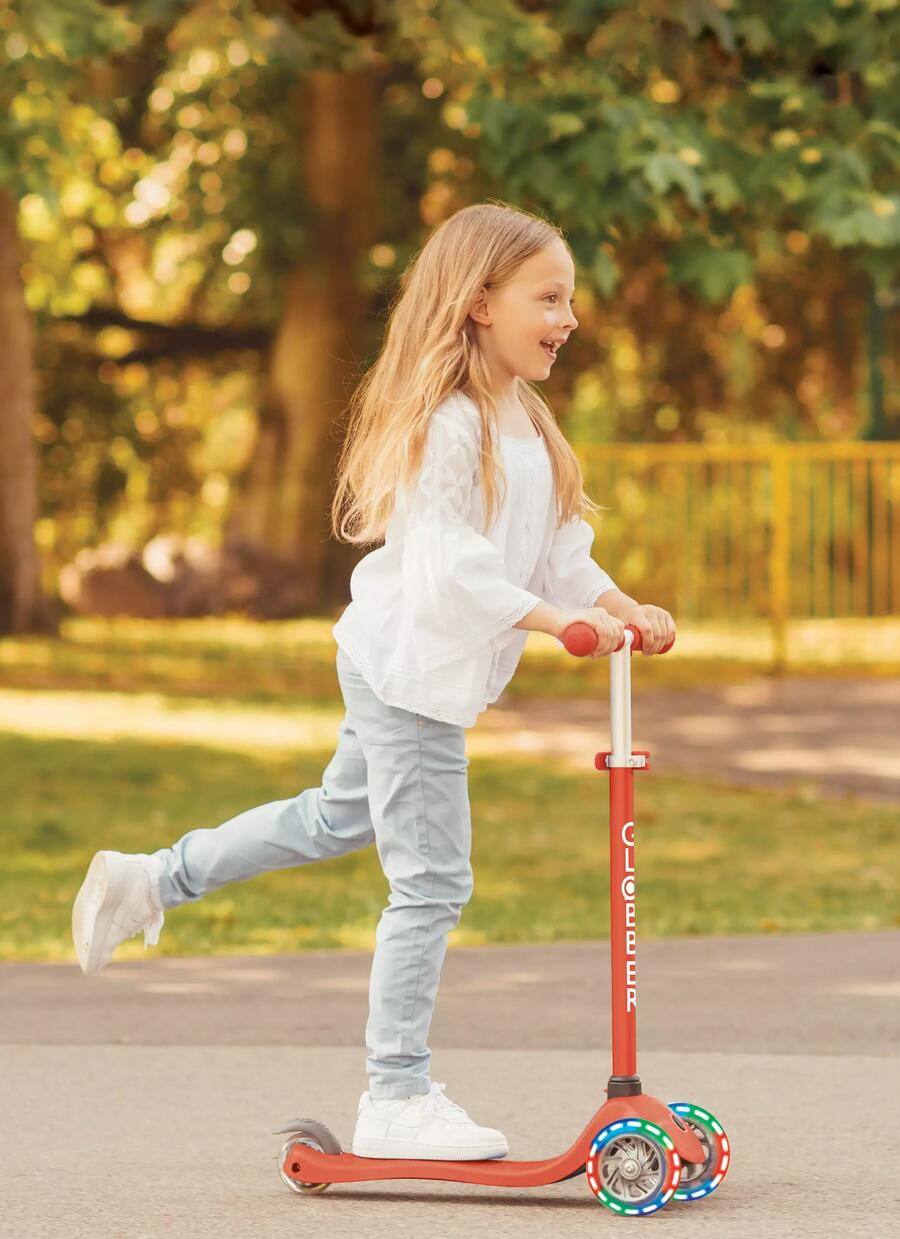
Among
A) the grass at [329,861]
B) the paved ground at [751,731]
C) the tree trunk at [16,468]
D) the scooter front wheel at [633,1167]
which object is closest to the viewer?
the scooter front wheel at [633,1167]

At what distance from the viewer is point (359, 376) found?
9.30 meters

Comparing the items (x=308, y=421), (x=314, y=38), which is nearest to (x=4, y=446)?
(x=308, y=421)

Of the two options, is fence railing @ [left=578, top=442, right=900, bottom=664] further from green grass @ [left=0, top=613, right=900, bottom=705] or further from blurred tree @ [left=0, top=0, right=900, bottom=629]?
blurred tree @ [left=0, top=0, right=900, bottom=629]

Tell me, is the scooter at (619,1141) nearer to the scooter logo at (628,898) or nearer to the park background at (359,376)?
the scooter logo at (628,898)

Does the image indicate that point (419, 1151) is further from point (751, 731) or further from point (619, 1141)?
point (751, 731)

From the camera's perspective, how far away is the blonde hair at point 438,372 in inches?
163

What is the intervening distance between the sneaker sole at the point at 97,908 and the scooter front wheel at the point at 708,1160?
114 cm

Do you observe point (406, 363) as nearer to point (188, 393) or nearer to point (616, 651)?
point (616, 651)

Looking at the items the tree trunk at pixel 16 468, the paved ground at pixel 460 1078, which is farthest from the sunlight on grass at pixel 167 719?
the paved ground at pixel 460 1078

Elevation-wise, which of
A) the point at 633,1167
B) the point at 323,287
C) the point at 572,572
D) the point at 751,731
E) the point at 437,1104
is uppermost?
the point at 323,287

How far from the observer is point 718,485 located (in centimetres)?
1866

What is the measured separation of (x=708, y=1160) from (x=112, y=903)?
124 centimetres

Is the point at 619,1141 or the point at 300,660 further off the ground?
the point at 300,660

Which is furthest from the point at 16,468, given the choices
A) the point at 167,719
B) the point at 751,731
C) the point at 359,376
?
the point at 359,376
